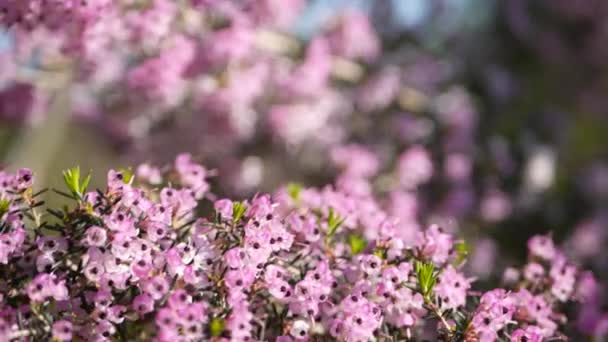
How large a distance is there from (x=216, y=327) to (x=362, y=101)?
4.68m

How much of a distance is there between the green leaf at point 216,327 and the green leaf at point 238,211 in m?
0.43

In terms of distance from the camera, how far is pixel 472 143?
23.6 ft

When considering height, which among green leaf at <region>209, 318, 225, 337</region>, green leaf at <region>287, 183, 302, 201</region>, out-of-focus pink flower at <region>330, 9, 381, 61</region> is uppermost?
out-of-focus pink flower at <region>330, 9, 381, 61</region>

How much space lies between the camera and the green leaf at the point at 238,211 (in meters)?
2.78

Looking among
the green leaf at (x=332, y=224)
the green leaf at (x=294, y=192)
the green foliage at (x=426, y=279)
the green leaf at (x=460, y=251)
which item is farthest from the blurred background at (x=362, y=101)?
the green foliage at (x=426, y=279)

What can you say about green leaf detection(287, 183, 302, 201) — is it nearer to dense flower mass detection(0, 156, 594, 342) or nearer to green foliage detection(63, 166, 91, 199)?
dense flower mass detection(0, 156, 594, 342)

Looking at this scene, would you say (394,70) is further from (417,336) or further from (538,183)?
(417,336)

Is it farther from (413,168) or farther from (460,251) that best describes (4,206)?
(413,168)

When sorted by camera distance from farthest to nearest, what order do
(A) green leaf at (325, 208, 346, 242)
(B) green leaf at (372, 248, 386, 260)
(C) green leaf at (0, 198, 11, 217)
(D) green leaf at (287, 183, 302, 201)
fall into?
(D) green leaf at (287, 183, 302, 201)
(A) green leaf at (325, 208, 346, 242)
(B) green leaf at (372, 248, 386, 260)
(C) green leaf at (0, 198, 11, 217)

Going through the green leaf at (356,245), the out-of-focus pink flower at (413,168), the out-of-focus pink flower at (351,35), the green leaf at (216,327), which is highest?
the out-of-focus pink flower at (351,35)

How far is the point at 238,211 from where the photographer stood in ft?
9.13

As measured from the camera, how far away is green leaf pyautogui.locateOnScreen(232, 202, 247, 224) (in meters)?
2.78

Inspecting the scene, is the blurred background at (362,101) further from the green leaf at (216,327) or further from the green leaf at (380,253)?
the green leaf at (216,327)

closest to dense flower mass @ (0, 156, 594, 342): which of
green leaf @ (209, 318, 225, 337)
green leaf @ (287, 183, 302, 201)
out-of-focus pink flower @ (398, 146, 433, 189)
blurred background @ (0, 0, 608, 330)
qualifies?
green leaf @ (209, 318, 225, 337)
